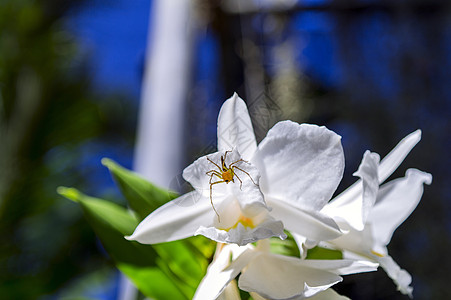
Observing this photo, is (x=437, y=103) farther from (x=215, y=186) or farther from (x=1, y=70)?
(x=1, y=70)

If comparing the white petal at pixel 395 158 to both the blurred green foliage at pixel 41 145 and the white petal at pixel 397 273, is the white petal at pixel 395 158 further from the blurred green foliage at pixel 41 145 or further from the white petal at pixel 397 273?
the blurred green foliage at pixel 41 145

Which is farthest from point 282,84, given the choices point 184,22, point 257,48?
point 184,22

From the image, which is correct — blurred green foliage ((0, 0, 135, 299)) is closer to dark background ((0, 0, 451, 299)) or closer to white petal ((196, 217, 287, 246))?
dark background ((0, 0, 451, 299))

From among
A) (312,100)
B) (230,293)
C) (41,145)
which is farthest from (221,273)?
(41,145)

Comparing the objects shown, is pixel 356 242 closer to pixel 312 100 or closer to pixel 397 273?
pixel 397 273

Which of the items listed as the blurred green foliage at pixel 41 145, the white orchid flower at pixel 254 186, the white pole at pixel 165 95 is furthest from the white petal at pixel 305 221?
the blurred green foliage at pixel 41 145

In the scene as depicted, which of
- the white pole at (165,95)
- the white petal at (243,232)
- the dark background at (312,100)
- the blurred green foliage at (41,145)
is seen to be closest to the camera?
the white petal at (243,232)
